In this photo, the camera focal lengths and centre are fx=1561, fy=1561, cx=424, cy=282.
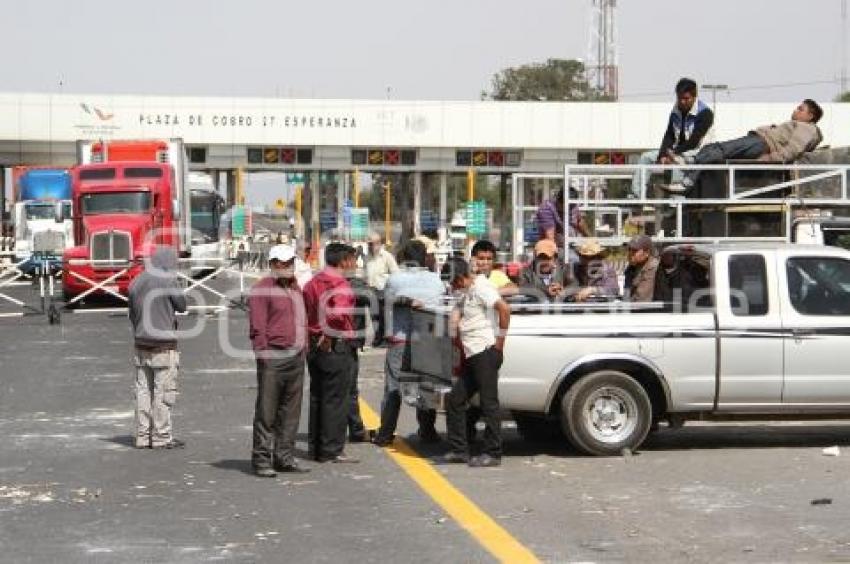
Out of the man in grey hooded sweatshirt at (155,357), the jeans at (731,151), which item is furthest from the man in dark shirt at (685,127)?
the man in grey hooded sweatshirt at (155,357)

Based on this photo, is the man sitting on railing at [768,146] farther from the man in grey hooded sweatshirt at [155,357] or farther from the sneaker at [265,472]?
the sneaker at [265,472]

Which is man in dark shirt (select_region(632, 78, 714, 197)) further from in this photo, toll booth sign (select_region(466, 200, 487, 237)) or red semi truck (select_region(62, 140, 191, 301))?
toll booth sign (select_region(466, 200, 487, 237))

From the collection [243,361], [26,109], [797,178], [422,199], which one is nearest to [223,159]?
[26,109]

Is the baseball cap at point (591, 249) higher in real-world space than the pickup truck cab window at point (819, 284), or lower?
higher

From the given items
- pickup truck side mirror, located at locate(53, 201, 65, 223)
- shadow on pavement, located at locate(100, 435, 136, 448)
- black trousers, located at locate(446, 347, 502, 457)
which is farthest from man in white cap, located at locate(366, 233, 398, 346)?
pickup truck side mirror, located at locate(53, 201, 65, 223)

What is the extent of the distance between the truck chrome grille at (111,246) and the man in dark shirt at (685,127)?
20937 mm

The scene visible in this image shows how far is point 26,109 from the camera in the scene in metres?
69.1

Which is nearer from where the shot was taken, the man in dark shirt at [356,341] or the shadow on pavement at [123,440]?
the man in dark shirt at [356,341]

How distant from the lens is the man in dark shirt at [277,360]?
39.8ft

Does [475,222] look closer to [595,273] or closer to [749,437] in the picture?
[595,273]

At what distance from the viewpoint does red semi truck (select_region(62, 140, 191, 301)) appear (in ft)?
117

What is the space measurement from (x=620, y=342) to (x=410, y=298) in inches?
77.4

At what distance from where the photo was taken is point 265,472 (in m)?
12.0

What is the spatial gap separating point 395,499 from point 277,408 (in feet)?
5.58
